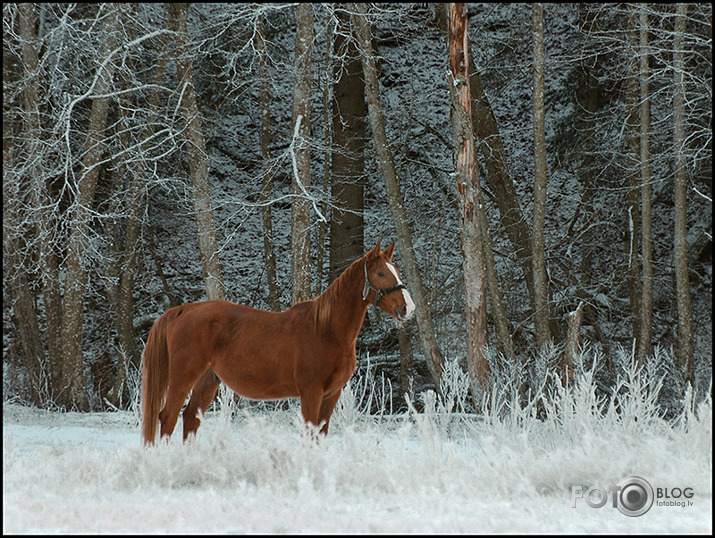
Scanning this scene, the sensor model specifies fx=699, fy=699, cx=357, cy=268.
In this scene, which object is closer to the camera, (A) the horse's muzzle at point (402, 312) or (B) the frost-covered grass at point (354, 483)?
(B) the frost-covered grass at point (354, 483)

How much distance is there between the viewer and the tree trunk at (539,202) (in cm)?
975

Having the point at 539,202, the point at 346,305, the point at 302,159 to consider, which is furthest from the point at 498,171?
the point at 346,305

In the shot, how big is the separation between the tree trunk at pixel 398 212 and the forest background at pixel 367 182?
31 mm

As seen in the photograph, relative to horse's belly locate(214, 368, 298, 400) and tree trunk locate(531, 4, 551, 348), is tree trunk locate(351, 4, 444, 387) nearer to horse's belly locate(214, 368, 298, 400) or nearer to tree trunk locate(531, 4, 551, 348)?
tree trunk locate(531, 4, 551, 348)

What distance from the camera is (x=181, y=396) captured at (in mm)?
5191

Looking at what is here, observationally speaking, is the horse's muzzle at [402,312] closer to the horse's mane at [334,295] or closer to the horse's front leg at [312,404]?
the horse's mane at [334,295]

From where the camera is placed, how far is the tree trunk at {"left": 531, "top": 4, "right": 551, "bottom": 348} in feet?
32.0

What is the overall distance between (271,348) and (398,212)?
4994 mm

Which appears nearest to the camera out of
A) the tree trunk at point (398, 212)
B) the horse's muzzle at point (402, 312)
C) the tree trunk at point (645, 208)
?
the horse's muzzle at point (402, 312)

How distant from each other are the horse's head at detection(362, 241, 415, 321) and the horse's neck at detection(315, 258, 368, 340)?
0.07m

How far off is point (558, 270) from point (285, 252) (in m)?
5.83

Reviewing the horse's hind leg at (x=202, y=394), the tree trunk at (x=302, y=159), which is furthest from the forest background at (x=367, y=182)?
the horse's hind leg at (x=202, y=394)

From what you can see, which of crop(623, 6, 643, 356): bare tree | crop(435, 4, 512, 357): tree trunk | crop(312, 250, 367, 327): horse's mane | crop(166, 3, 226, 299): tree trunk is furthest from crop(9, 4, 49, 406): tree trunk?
crop(623, 6, 643, 356): bare tree

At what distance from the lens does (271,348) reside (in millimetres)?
5160
